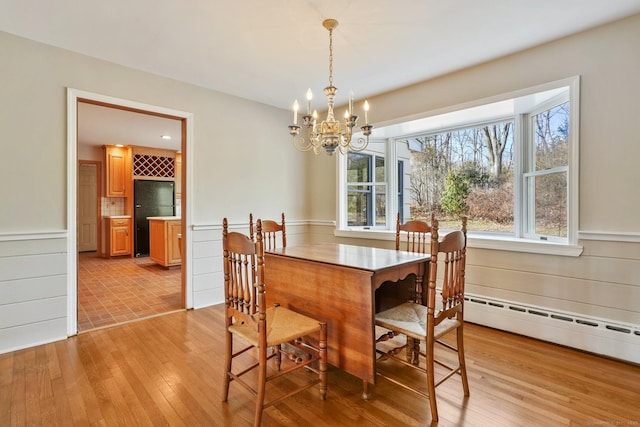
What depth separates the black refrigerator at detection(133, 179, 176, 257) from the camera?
696 cm

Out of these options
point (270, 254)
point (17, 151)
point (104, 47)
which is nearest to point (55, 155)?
point (17, 151)

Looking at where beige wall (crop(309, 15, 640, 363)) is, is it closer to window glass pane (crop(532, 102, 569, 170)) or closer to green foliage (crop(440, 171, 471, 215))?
window glass pane (crop(532, 102, 569, 170))

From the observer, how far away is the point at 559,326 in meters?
2.61

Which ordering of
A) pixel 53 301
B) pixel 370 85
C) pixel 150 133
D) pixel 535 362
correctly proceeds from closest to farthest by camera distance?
pixel 535 362 → pixel 53 301 → pixel 370 85 → pixel 150 133

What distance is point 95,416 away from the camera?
1.76 meters

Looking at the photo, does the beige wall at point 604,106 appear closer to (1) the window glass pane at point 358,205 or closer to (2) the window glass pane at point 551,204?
(2) the window glass pane at point 551,204

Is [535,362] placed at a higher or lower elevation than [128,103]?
lower

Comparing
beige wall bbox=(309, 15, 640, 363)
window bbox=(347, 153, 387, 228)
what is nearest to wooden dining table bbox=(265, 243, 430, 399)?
beige wall bbox=(309, 15, 640, 363)

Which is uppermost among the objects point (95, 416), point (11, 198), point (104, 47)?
point (104, 47)

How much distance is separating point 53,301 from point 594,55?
15.9ft

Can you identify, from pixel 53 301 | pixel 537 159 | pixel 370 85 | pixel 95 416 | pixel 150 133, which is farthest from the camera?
pixel 150 133

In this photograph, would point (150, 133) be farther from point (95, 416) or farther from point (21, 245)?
point (95, 416)

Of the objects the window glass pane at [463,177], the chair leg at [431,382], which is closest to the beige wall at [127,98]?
the window glass pane at [463,177]

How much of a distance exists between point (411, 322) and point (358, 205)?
2.72 metres
